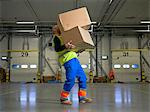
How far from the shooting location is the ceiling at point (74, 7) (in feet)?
48.4

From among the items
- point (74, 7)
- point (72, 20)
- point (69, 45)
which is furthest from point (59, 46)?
point (74, 7)

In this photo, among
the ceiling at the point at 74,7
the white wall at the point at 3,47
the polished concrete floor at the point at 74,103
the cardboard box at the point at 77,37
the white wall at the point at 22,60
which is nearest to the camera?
the polished concrete floor at the point at 74,103

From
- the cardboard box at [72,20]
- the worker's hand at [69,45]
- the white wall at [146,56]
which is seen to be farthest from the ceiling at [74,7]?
the worker's hand at [69,45]

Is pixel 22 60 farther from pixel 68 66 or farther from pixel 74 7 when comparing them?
pixel 68 66

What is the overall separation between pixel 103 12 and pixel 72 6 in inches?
93.4

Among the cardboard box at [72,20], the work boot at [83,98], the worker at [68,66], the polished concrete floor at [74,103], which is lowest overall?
the polished concrete floor at [74,103]

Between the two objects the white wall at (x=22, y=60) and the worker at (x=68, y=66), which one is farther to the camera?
the white wall at (x=22, y=60)

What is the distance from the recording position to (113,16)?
18.0 m

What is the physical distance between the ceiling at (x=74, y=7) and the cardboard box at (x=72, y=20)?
996 cm

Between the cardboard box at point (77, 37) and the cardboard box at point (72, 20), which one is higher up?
the cardboard box at point (72, 20)

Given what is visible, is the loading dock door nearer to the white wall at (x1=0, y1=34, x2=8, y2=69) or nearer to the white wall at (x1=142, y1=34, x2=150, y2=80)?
the white wall at (x1=142, y1=34, x2=150, y2=80)

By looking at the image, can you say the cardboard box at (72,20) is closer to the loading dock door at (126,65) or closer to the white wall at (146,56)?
the loading dock door at (126,65)

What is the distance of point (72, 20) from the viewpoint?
4211 mm

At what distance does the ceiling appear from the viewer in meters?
14.8
